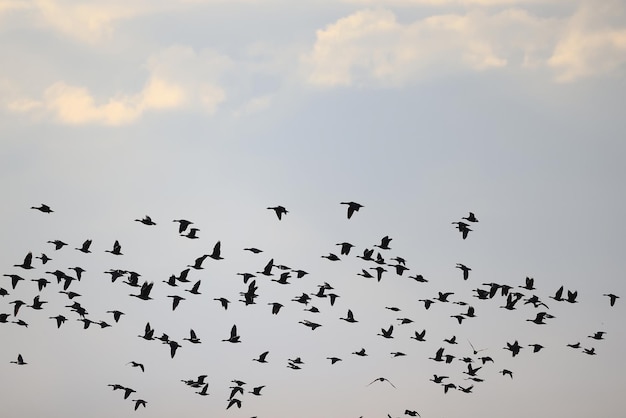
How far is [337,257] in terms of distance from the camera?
9719 centimetres

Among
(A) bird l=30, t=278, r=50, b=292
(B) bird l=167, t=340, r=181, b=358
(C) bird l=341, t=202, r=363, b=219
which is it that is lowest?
(B) bird l=167, t=340, r=181, b=358

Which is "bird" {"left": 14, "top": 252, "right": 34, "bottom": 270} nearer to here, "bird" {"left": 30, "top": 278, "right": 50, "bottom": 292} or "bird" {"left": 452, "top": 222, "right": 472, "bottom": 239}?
"bird" {"left": 30, "top": 278, "right": 50, "bottom": 292}

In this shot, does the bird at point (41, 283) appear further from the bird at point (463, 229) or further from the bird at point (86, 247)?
the bird at point (463, 229)

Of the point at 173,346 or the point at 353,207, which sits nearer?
the point at 353,207

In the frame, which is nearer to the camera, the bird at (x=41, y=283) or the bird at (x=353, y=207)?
the bird at (x=353, y=207)

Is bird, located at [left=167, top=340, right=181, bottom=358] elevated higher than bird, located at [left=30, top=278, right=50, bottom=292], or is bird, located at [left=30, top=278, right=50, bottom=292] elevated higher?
bird, located at [left=30, top=278, right=50, bottom=292]

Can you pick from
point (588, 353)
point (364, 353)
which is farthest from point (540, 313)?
point (364, 353)

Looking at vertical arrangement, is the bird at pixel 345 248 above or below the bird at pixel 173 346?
above

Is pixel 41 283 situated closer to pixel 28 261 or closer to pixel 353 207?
pixel 28 261

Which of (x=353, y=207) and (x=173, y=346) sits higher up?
(x=353, y=207)

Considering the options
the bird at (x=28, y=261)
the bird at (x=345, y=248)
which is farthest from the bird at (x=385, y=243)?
the bird at (x=28, y=261)

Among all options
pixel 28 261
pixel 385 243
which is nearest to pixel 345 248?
pixel 385 243

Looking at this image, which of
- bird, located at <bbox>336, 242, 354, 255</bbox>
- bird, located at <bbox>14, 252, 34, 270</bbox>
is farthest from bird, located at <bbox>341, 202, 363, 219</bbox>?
bird, located at <bbox>14, 252, 34, 270</bbox>

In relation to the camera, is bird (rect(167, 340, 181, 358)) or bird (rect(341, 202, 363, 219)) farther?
bird (rect(167, 340, 181, 358))
